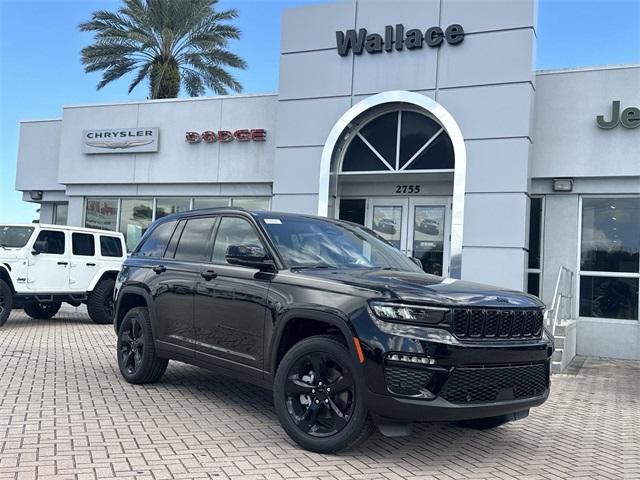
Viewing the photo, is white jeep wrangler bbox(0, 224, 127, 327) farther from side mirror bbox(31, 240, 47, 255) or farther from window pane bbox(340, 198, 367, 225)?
window pane bbox(340, 198, 367, 225)

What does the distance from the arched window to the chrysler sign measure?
5819 mm

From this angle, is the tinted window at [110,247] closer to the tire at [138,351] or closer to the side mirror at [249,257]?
the tire at [138,351]

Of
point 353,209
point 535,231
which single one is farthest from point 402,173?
point 535,231

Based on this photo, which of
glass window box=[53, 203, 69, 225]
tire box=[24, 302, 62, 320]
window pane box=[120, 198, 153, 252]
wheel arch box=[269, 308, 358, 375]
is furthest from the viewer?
glass window box=[53, 203, 69, 225]

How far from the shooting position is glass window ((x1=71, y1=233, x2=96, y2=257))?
13000 millimetres

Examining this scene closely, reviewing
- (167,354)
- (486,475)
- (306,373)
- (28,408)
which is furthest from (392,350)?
(28,408)

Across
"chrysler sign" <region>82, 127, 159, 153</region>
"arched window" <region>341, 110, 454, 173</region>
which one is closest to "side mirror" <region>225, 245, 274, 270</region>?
"arched window" <region>341, 110, 454, 173</region>

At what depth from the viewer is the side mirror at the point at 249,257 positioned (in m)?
5.06

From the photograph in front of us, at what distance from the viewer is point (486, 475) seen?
14.4 ft

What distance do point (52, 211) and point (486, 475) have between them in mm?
17761

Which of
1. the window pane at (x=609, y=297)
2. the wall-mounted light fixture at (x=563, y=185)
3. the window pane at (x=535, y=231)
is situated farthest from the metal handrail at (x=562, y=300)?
the wall-mounted light fixture at (x=563, y=185)

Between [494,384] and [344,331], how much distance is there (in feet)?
3.62

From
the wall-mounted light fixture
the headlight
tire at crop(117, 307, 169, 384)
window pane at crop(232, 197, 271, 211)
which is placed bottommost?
tire at crop(117, 307, 169, 384)

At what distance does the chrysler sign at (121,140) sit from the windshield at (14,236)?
469 cm
